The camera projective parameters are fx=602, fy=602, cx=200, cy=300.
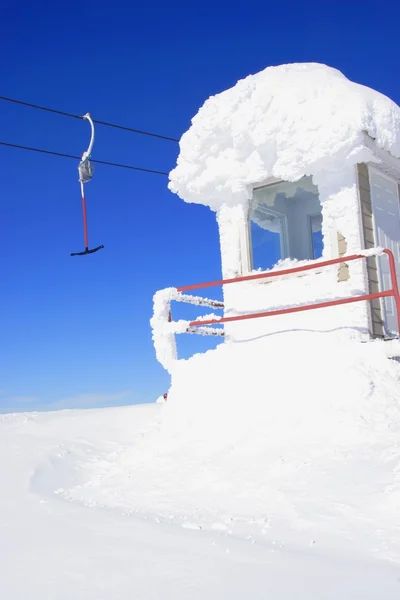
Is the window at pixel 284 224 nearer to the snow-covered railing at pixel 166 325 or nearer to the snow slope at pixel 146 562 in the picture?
the snow-covered railing at pixel 166 325

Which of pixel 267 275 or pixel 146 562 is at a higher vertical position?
pixel 267 275

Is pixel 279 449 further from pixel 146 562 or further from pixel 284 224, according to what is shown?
pixel 284 224

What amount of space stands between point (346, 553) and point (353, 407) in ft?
8.65

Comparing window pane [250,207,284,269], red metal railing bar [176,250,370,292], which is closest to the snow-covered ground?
red metal railing bar [176,250,370,292]

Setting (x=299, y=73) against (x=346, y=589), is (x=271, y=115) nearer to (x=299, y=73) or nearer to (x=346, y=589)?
(x=299, y=73)

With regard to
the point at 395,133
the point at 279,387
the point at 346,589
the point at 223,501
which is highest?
the point at 395,133

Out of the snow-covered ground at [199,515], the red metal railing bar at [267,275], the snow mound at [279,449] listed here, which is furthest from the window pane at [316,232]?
the snow-covered ground at [199,515]

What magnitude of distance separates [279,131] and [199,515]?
6122 mm

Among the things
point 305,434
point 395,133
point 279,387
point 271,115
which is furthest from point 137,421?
point 395,133

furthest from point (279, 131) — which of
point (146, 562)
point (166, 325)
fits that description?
point (146, 562)

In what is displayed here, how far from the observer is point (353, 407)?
741cm

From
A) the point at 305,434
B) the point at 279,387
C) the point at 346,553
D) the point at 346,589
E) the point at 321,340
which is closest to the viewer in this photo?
the point at 346,589

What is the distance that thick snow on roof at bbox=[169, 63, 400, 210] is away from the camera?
30.1ft

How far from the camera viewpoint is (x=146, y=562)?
4.72 metres
